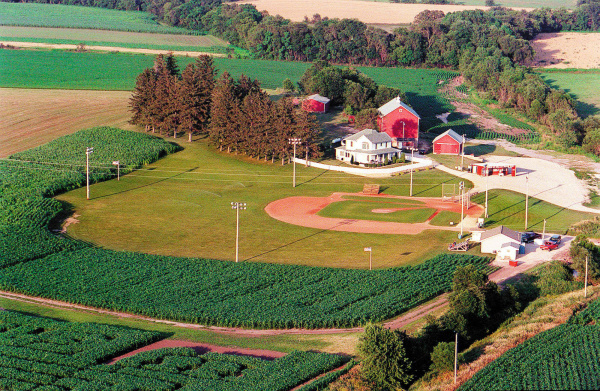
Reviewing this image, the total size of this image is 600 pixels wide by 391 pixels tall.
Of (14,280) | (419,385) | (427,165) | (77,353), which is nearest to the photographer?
(419,385)

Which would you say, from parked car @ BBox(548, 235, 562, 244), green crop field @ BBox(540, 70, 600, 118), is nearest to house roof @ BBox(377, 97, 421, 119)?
green crop field @ BBox(540, 70, 600, 118)

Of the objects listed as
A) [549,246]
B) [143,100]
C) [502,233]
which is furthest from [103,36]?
[549,246]

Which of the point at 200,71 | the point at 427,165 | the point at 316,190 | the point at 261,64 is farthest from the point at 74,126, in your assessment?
the point at 261,64

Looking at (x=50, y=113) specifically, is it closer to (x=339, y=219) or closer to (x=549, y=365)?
(x=339, y=219)

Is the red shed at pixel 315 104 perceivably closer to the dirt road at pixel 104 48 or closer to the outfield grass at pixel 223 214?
the outfield grass at pixel 223 214

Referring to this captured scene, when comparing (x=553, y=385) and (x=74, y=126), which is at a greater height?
(x=74, y=126)

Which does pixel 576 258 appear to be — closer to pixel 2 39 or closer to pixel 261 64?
pixel 261 64
